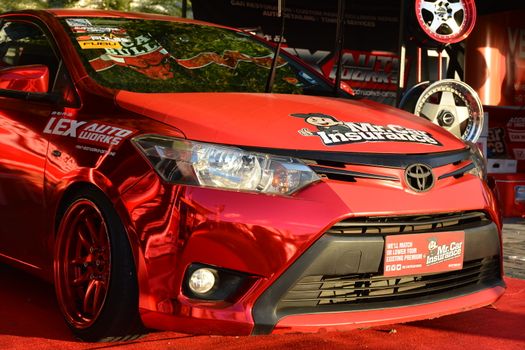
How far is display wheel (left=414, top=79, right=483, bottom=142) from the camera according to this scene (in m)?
8.05

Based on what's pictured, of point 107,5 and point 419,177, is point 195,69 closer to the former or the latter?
point 419,177

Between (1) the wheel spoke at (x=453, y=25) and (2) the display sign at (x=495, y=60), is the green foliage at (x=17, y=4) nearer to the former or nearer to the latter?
(2) the display sign at (x=495, y=60)

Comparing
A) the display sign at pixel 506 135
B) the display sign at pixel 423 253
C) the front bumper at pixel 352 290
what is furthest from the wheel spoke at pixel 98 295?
the display sign at pixel 506 135

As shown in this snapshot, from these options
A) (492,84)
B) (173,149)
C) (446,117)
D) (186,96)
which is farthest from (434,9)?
(173,149)

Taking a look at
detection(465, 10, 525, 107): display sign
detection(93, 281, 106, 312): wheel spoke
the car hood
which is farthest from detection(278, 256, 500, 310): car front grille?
detection(465, 10, 525, 107): display sign

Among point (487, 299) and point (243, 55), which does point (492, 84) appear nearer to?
point (243, 55)

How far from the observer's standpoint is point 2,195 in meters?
4.45

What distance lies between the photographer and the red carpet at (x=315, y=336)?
3945 mm

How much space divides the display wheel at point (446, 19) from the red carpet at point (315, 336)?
4.20 m

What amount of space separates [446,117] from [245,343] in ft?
15.2

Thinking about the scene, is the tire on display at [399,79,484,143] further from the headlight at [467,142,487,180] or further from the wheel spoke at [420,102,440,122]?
the headlight at [467,142,487,180]

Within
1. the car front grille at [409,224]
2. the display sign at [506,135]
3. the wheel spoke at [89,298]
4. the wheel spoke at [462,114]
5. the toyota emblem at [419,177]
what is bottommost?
the display sign at [506,135]

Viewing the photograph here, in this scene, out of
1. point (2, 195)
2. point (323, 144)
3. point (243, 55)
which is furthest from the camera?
point (243, 55)

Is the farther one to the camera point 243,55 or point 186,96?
point 243,55
